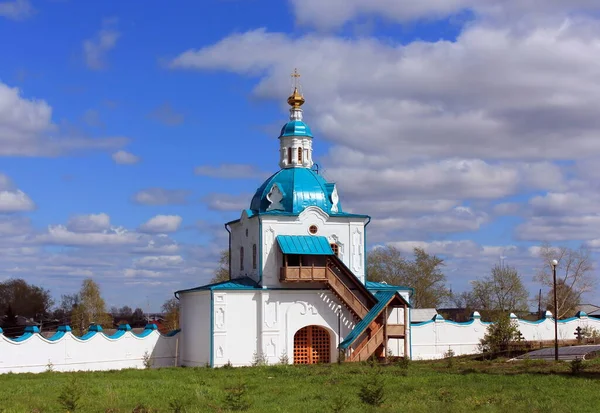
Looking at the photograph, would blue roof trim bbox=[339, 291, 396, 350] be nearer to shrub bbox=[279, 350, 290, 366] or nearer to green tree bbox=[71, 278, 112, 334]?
shrub bbox=[279, 350, 290, 366]

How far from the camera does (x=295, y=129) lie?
38.0m

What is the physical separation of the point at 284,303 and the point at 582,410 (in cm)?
1837

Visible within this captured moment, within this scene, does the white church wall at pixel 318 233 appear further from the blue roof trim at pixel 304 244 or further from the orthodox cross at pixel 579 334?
the orthodox cross at pixel 579 334

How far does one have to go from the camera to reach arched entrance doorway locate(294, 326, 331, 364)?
34688 millimetres

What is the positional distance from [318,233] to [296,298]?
304cm

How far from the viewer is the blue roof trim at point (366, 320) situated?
3292cm

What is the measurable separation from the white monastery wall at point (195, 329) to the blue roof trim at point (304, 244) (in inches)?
147

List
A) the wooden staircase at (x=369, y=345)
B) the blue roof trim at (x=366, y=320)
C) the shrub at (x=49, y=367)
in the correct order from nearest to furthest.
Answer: the shrub at (x=49, y=367) < the wooden staircase at (x=369, y=345) < the blue roof trim at (x=366, y=320)

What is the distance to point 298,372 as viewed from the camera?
89.0 ft

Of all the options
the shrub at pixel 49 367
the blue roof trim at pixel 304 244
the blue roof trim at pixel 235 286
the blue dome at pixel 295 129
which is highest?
the blue dome at pixel 295 129

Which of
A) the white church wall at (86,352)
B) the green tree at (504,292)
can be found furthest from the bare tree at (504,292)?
the white church wall at (86,352)

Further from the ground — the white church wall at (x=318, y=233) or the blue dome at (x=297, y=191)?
the blue dome at (x=297, y=191)

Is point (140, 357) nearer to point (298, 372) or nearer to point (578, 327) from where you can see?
point (298, 372)

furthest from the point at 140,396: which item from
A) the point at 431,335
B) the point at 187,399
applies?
the point at 431,335
